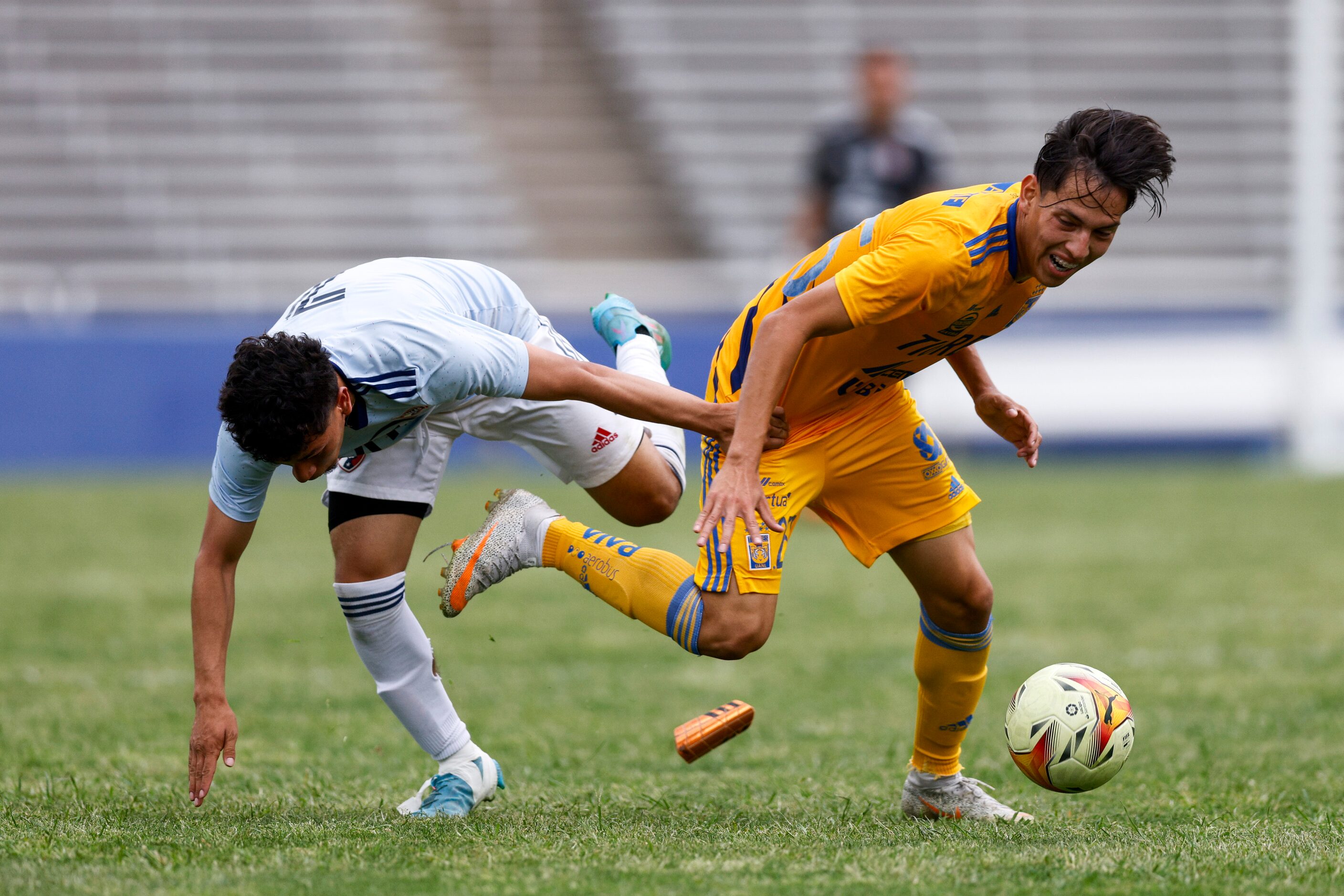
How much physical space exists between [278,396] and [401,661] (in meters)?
1.18

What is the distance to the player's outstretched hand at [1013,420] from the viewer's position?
469 cm

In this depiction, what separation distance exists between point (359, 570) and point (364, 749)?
48.2 inches

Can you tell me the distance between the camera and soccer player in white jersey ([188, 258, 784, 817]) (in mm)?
3828

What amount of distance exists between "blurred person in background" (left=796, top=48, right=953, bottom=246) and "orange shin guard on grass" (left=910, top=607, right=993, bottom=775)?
631 centimetres

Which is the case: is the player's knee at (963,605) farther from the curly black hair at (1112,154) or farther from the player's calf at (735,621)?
the curly black hair at (1112,154)

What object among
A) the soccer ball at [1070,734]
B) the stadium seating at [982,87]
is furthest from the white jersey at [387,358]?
the stadium seating at [982,87]

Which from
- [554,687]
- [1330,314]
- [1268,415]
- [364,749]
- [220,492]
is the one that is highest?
[220,492]

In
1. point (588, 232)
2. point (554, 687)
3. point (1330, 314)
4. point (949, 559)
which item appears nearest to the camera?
point (949, 559)

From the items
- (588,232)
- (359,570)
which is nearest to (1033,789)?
(359,570)

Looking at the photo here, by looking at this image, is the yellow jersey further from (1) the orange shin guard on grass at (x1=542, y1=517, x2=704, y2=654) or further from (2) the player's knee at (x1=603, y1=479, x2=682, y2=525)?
(1) the orange shin guard on grass at (x1=542, y1=517, x2=704, y2=654)

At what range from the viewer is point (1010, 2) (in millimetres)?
19438

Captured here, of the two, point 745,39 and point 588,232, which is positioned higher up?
point 745,39

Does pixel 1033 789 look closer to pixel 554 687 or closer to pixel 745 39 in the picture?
pixel 554 687

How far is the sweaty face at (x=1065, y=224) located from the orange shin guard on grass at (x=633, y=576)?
1296mm
